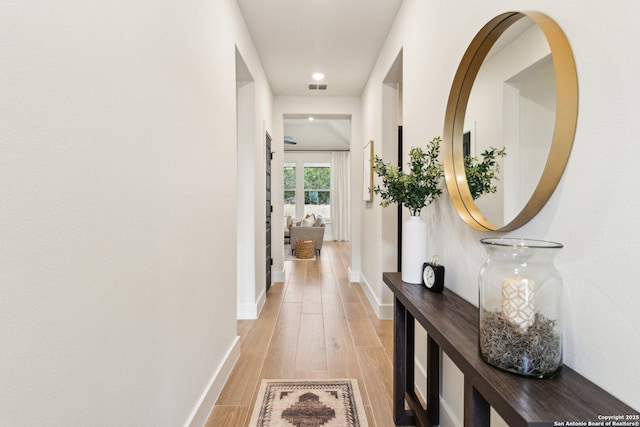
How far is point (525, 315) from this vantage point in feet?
2.58

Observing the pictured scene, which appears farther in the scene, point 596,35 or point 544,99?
point 544,99

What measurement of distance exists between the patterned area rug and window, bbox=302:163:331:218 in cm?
754

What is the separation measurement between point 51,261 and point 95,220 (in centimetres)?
17

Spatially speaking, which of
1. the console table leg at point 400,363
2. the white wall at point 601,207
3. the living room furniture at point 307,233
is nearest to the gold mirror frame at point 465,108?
the white wall at point 601,207

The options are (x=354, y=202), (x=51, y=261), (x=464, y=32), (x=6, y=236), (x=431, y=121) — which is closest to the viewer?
(x=6, y=236)

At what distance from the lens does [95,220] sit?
→ 0.87 meters

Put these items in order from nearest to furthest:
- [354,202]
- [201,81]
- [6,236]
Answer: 1. [6,236]
2. [201,81]
3. [354,202]

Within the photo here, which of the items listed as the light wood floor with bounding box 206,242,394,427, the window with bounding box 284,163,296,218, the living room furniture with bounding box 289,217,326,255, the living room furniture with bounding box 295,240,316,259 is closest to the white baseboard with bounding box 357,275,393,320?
the light wood floor with bounding box 206,242,394,427

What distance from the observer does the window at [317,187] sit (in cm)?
952

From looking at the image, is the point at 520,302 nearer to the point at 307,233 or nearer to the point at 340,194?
the point at 307,233

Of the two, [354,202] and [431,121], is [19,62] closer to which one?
[431,121]

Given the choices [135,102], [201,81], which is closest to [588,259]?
[135,102]

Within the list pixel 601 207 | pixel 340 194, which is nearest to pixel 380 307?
pixel 601 207

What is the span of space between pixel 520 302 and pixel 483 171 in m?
0.60
